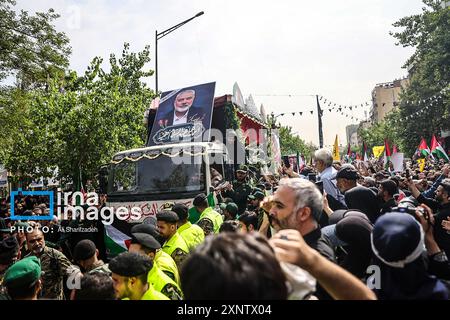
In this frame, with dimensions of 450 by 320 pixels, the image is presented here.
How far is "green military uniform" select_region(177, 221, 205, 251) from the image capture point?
14.4ft

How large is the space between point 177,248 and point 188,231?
52 cm

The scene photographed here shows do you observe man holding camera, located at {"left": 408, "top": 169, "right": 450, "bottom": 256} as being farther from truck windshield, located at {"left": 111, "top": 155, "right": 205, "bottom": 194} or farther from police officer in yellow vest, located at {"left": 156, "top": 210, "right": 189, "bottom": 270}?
truck windshield, located at {"left": 111, "top": 155, "right": 205, "bottom": 194}

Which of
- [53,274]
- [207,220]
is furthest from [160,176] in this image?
[53,274]

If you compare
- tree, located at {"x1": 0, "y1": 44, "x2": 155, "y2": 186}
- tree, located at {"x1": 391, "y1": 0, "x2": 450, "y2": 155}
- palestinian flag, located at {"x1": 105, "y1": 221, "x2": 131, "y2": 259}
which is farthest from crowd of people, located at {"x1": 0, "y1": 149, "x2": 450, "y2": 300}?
tree, located at {"x1": 391, "y1": 0, "x2": 450, "y2": 155}

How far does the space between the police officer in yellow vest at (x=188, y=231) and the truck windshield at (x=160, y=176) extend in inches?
141

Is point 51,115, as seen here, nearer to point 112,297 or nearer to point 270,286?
point 112,297

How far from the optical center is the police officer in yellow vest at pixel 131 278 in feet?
8.62

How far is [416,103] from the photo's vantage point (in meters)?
36.4

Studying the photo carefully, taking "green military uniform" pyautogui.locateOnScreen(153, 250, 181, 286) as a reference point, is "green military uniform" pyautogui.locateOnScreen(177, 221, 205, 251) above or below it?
above

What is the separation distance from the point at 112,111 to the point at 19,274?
10.4 meters

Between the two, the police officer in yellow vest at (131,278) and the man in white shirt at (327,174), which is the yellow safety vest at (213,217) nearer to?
the man in white shirt at (327,174)

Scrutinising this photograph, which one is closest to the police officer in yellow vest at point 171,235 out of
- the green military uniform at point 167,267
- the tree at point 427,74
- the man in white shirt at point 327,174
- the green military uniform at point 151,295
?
the green military uniform at point 167,267
